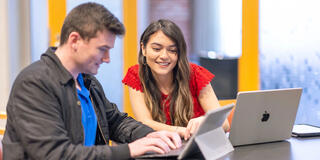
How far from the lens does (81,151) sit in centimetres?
135

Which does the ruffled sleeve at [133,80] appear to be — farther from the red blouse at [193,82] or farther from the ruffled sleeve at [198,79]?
the ruffled sleeve at [198,79]

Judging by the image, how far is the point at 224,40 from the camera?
4137 mm

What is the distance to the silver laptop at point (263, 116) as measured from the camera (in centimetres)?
170

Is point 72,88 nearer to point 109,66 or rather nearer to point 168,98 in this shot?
point 168,98

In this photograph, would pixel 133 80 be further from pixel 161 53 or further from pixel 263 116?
pixel 263 116

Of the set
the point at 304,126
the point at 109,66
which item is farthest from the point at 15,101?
the point at 109,66

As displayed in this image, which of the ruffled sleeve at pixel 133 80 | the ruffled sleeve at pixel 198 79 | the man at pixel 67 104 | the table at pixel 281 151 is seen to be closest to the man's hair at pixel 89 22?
the man at pixel 67 104

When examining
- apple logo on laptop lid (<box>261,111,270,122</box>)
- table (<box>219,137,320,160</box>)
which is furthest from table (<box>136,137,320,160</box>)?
apple logo on laptop lid (<box>261,111,270,122</box>)

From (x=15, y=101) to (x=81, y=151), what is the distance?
298mm

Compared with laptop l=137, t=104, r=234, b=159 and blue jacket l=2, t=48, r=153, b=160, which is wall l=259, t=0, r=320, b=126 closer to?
laptop l=137, t=104, r=234, b=159

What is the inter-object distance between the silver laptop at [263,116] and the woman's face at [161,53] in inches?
29.0

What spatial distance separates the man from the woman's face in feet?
2.41

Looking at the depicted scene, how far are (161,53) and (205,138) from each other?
0.95m

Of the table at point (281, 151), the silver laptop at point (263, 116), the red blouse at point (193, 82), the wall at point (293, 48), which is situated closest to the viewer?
the table at point (281, 151)
